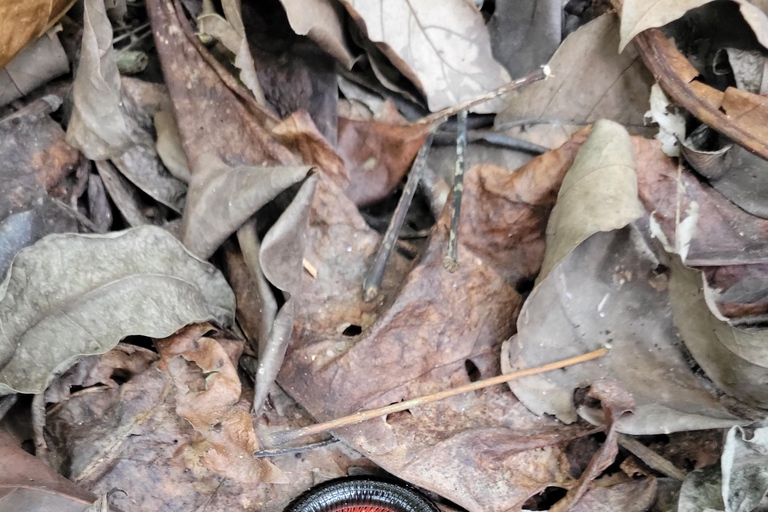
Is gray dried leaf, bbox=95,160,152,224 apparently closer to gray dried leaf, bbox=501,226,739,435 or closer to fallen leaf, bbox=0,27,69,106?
fallen leaf, bbox=0,27,69,106

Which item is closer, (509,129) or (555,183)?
(555,183)

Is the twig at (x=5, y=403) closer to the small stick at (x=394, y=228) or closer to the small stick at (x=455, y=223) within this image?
the small stick at (x=394, y=228)

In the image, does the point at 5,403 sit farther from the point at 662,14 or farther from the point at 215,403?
the point at 662,14

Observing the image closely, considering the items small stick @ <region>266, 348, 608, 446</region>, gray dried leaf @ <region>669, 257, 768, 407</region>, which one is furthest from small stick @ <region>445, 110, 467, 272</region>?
gray dried leaf @ <region>669, 257, 768, 407</region>

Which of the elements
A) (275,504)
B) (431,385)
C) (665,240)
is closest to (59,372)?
(275,504)

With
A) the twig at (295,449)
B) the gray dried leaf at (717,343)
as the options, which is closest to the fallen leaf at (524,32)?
the gray dried leaf at (717,343)

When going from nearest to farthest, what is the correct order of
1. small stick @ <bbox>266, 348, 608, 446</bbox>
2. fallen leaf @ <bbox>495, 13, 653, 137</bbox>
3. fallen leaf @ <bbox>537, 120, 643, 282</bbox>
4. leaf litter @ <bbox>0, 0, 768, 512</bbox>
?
fallen leaf @ <bbox>537, 120, 643, 282</bbox>, leaf litter @ <bbox>0, 0, 768, 512</bbox>, small stick @ <bbox>266, 348, 608, 446</bbox>, fallen leaf @ <bbox>495, 13, 653, 137</bbox>

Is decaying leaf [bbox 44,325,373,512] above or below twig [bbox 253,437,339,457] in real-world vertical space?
above

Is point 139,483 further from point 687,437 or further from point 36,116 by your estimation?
point 687,437
